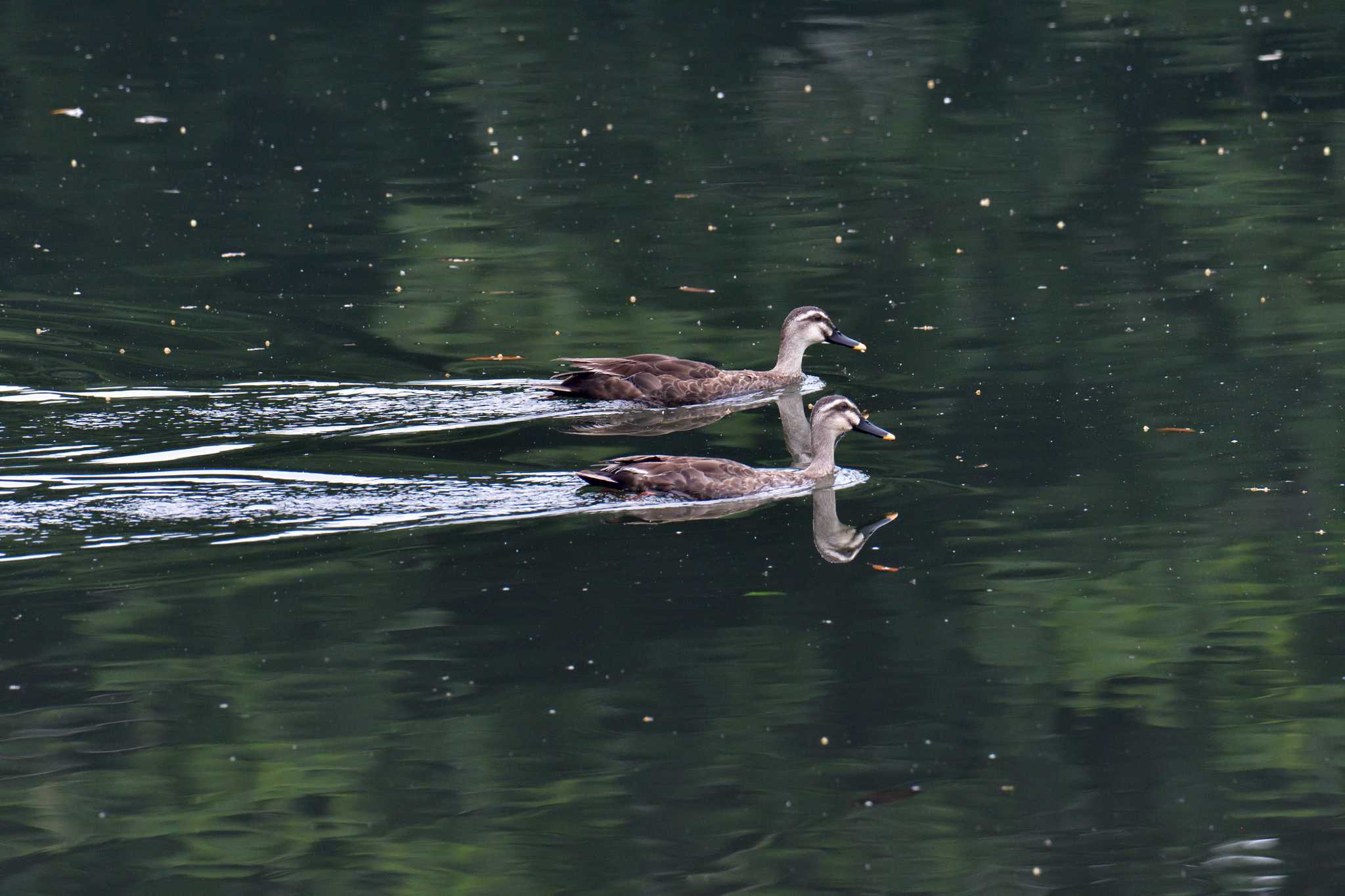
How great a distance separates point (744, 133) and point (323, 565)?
48.7 feet

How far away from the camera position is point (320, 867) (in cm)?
730

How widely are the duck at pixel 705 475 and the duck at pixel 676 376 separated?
199 cm

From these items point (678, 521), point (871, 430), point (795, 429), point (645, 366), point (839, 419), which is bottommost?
point (795, 429)

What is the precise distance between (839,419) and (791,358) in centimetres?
286

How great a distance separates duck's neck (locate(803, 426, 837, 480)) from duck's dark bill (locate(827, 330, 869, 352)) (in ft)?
9.02

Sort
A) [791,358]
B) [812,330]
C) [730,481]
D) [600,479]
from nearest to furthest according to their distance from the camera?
1. [600,479]
2. [730,481]
3. [812,330]
4. [791,358]

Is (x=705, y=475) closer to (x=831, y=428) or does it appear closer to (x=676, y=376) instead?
(x=831, y=428)

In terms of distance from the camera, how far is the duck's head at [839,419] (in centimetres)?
1259

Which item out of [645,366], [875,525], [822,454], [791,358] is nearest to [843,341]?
[791,358]

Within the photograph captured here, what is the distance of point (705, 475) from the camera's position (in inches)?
467

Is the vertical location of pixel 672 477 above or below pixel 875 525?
above

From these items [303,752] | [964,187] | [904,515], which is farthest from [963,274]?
[303,752]

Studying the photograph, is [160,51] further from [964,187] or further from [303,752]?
[303,752]

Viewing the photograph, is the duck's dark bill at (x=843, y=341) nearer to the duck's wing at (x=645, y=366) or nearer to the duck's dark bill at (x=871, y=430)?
the duck's wing at (x=645, y=366)
